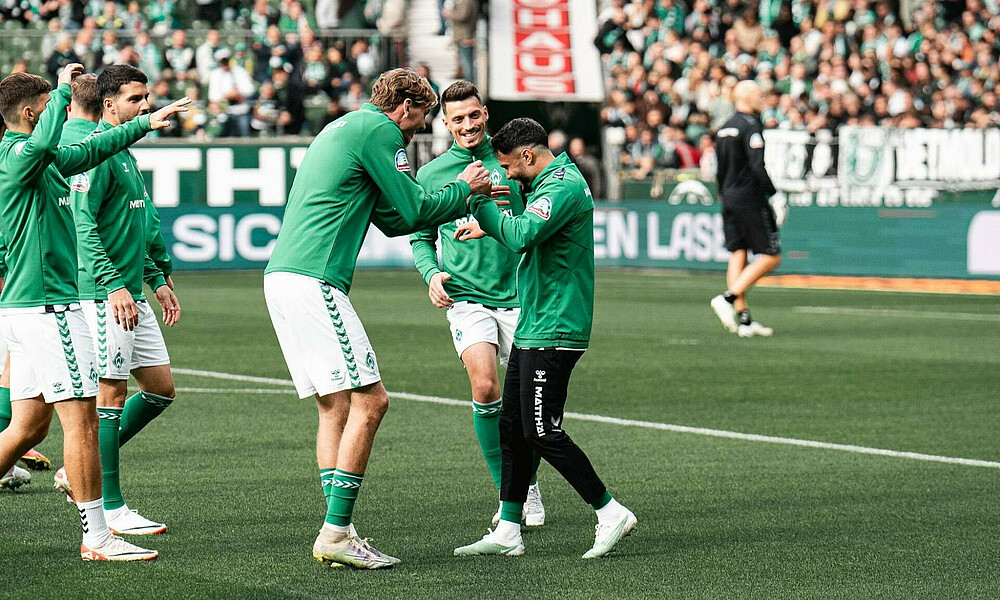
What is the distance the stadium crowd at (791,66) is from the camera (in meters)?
27.7

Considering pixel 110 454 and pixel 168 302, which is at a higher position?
pixel 168 302

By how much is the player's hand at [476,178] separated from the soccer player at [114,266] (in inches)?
61.7

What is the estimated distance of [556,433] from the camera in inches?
273

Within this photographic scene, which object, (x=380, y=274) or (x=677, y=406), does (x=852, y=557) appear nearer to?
(x=677, y=406)

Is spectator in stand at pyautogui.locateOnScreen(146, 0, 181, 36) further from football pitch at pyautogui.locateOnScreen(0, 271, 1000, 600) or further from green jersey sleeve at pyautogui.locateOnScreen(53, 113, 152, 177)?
green jersey sleeve at pyautogui.locateOnScreen(53, 113, 152, 177)

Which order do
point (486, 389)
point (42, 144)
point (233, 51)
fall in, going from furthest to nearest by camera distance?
point (233, 51) → point (486, 389) → point (42, 144)

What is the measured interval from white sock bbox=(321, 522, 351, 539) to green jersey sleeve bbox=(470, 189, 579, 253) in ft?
4.40

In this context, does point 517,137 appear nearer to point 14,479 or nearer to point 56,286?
point 56,286

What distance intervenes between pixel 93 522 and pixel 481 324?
7.15ft

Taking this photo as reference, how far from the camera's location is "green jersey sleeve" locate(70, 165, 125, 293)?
7.43 m

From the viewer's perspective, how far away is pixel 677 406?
11.8m

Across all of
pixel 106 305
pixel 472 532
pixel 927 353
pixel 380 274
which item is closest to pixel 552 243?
pixel 472 532

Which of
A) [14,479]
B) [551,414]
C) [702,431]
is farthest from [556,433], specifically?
[702,431]

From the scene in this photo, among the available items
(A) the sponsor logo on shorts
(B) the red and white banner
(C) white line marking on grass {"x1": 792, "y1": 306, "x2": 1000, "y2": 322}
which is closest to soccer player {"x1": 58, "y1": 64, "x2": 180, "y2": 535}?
(A) the sponsor logo on shorts
